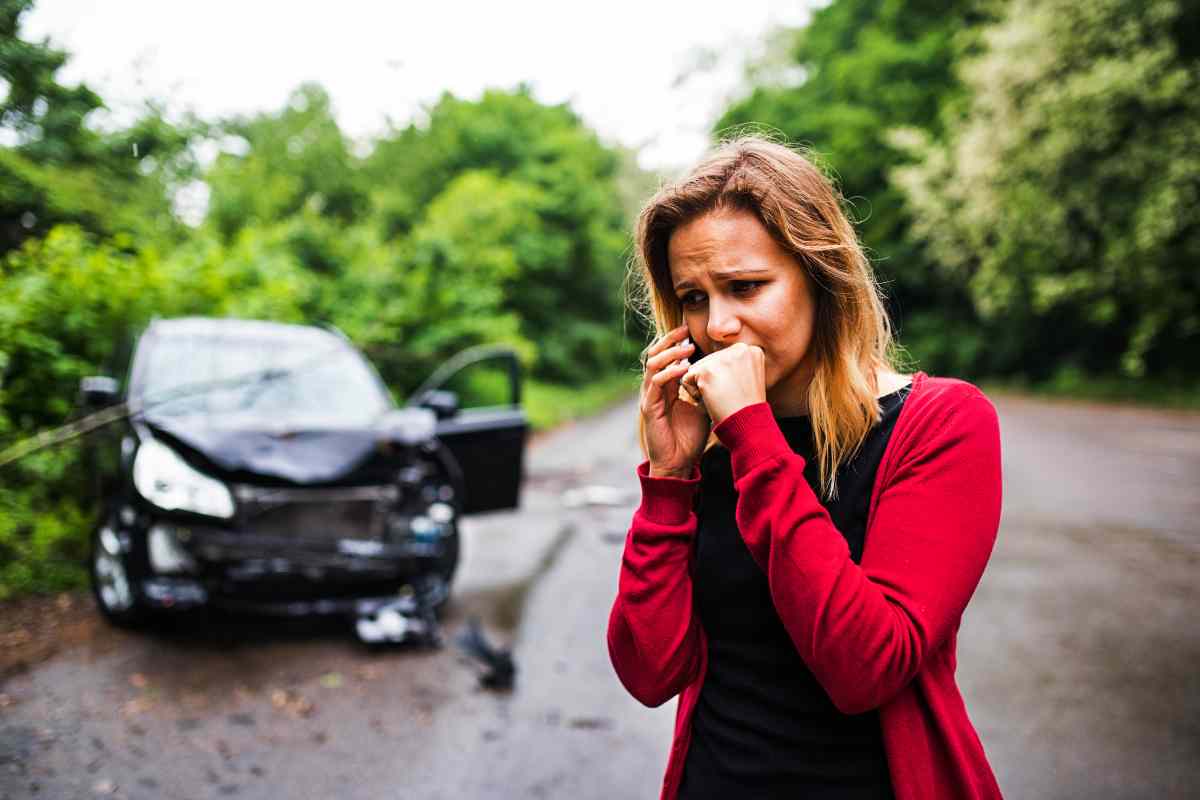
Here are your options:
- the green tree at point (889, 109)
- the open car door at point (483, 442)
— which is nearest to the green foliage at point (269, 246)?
the open car door at point (483, 442)

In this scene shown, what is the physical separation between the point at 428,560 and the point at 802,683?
4.21m

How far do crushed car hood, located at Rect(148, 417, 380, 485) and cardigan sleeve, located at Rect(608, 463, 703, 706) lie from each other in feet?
12.7

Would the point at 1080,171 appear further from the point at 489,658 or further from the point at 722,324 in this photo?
the point at 722,324

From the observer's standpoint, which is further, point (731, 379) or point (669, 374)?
point (669, 374)

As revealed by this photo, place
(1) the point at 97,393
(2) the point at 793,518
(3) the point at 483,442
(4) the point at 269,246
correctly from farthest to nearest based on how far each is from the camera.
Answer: (4) the point at 269,246 → (3) the point at 483,442 → (1) the point at 97,393 → (2) the point at 793,518

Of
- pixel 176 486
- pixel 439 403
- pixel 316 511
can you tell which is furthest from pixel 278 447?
pixel 439 403

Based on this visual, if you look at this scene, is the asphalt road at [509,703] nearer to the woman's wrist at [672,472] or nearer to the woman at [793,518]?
the woman at [793,518]

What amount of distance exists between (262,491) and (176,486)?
1.44 feet

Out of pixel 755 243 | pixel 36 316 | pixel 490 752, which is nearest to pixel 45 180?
pixel 36 316

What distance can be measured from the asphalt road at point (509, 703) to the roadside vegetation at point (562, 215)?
5.58ft

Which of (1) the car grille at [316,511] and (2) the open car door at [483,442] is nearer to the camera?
(1) the car grille at [316,511]

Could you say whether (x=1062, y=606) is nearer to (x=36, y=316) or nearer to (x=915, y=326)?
(x=36, y=316)

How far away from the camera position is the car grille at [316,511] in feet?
15.7

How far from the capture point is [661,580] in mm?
1442
